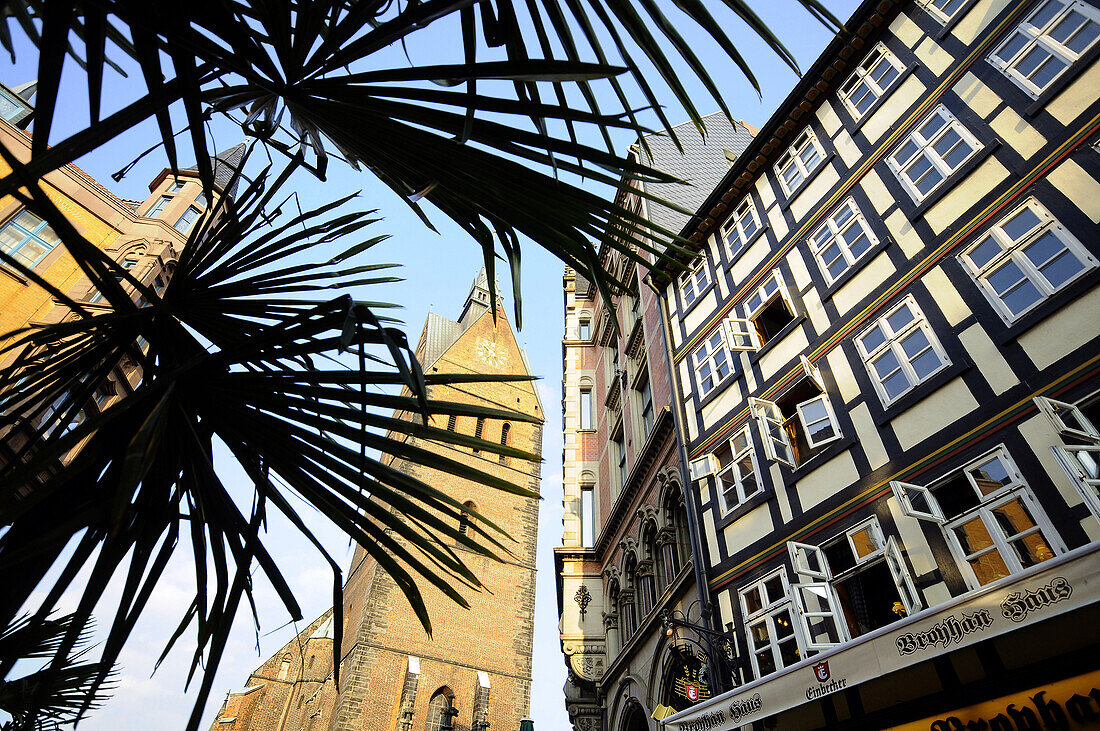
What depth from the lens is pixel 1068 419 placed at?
244 inches

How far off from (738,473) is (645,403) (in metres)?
6.20

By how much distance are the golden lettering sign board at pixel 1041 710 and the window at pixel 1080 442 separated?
4.75 feet

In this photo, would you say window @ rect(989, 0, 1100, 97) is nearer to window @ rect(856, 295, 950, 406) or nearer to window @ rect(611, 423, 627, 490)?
window @ rect(856, 295, 950, 406)

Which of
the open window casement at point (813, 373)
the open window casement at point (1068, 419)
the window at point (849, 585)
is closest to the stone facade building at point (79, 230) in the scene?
the open window casement at point (813, 373)

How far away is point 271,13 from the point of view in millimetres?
2184

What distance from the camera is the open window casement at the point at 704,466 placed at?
1150 centimetres

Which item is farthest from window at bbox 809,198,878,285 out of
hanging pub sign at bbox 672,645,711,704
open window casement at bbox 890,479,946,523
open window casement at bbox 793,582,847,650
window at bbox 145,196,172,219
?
window at bbox 145,196,172,219

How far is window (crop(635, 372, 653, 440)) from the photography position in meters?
16.2

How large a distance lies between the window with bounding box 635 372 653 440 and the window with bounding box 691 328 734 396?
108 inches

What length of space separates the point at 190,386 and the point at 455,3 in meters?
1.82

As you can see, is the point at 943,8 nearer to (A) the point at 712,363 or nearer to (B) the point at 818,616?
(A) the point at 712,363

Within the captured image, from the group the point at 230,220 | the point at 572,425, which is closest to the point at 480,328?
the point at 572,425

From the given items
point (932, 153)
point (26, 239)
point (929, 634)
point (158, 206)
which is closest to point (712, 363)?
point (932, 153)

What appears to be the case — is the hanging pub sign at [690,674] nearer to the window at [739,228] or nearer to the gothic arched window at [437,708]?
the window at [739,228]
